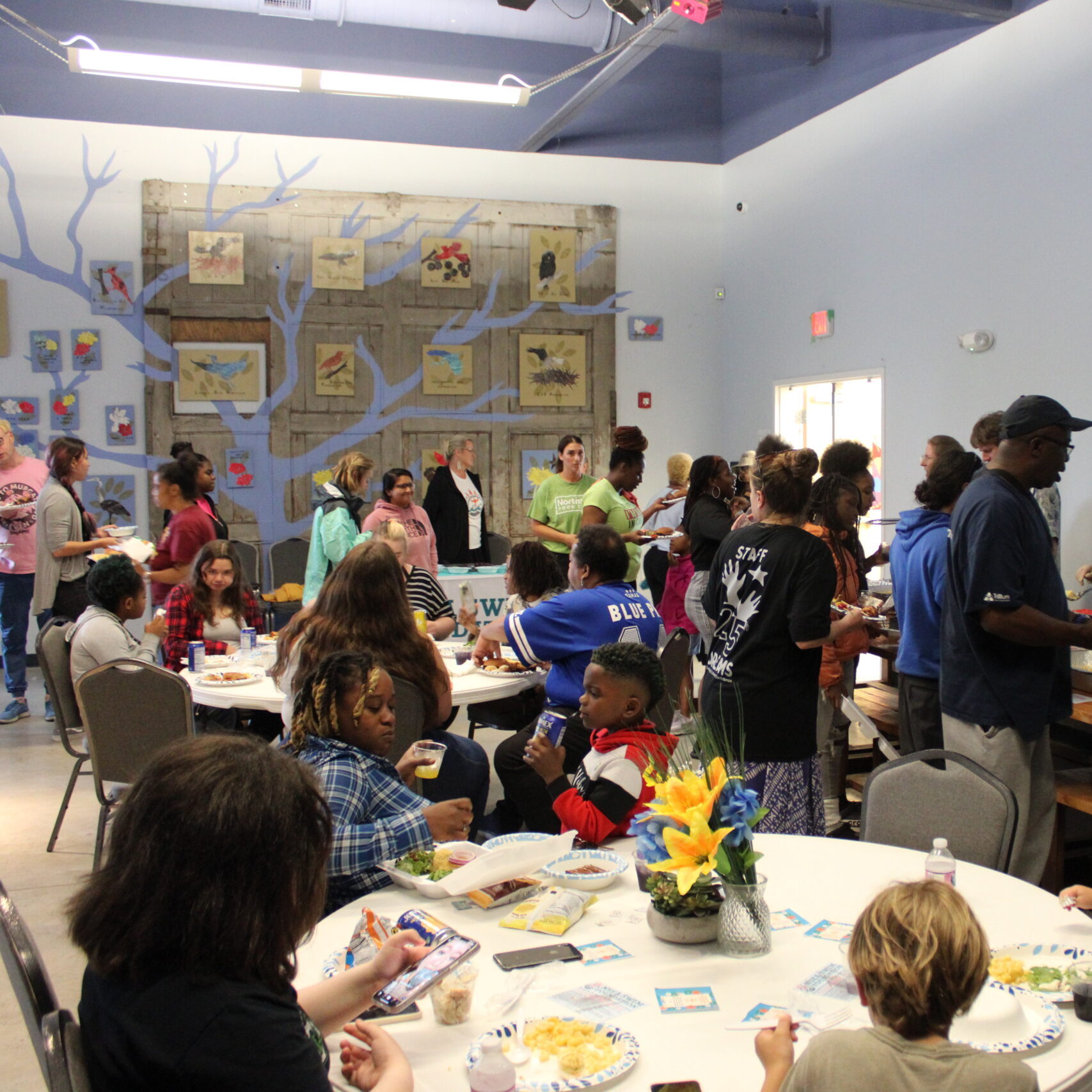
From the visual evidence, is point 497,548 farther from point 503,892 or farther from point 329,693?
A: point 503,892

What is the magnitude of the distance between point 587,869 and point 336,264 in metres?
7.82

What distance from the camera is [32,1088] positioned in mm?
2795

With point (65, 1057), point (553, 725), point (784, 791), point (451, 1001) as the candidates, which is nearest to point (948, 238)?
point (553, 725)

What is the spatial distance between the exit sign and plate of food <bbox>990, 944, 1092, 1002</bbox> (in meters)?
7.03

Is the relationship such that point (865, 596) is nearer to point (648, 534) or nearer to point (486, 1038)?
point (648, 534)

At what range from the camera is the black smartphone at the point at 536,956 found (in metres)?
1.91

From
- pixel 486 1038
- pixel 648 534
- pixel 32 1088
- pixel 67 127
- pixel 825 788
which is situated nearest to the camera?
pixel 486 1038

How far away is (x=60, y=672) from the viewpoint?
4.32 meters

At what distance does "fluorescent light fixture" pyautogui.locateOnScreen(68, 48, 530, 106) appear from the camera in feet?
21.7

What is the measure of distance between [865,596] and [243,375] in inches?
238

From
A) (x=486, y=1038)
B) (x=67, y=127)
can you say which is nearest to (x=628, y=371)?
(x=67, y=127)

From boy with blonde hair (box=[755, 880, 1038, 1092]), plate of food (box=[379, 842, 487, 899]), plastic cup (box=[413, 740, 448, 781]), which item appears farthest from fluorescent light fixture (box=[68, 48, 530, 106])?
boy with blonde hair (box=[755, 880, 1038, 1092])

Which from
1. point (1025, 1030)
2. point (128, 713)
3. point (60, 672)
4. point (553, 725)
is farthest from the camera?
point (60, 672)

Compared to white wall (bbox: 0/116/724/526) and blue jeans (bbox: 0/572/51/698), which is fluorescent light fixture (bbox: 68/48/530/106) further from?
blue jeans (bbox: 0/572/51/698)
